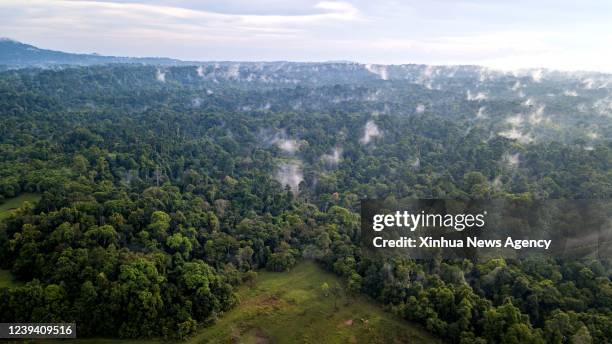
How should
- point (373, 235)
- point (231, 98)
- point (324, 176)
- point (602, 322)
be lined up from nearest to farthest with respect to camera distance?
point (602, 322) → point (373, 235) → point (324, 176) → point (231, 98)

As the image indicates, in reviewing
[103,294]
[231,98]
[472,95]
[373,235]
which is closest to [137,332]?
[103,294]

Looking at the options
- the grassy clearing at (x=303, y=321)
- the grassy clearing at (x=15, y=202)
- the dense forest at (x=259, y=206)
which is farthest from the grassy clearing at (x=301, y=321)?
the grassy clearing at (x=15, y=202)

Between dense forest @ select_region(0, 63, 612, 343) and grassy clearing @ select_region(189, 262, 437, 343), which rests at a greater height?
dense forest @ select_region(0, 63, 612, 343)

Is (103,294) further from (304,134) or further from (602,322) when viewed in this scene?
(304,134)

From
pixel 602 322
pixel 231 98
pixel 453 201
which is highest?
pixel 231 98

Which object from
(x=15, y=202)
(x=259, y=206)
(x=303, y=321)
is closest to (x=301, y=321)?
(x=303, y=321)

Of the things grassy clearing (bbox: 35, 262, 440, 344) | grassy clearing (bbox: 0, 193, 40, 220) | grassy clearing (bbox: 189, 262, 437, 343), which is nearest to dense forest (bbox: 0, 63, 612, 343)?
grassy clearing (bbox: 0, 193, 40, 220)

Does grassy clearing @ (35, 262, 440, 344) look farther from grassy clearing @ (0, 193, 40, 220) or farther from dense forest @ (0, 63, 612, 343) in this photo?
grassy clearing @ (0, 193, 40, 220)
